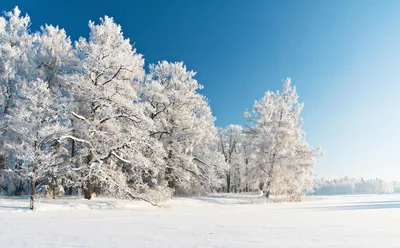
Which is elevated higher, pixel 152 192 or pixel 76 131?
pixel 76 131

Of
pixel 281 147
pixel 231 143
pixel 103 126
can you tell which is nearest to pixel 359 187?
pixel 231 143

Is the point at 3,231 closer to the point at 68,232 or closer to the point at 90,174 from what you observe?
the point at 68,232

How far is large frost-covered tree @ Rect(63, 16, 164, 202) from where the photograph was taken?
72.3 ft

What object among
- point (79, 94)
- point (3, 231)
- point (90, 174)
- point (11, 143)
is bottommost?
point (3, 231)

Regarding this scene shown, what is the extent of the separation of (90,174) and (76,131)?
3.89 meters

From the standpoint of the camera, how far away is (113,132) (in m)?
23.2

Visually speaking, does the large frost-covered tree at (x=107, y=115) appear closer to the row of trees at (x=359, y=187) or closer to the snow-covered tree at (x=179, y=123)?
the snow-covered tree at (x=179, y=123)

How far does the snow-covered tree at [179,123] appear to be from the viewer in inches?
1180

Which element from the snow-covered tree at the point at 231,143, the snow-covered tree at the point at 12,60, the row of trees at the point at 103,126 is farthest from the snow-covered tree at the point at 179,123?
the snow-covered tree at the point at 231,143

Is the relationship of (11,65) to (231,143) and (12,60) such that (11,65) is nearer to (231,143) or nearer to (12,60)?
(12,60)

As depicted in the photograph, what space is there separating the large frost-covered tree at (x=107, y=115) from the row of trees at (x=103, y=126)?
75 mm

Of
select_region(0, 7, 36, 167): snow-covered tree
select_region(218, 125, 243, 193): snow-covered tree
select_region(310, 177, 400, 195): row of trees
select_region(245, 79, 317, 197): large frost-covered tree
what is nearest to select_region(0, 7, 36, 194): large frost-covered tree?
select_region(0, 7, 36, 167): snow-covered tree

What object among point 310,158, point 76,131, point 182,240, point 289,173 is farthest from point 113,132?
point 310,158

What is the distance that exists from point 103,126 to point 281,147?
19.6 metres
